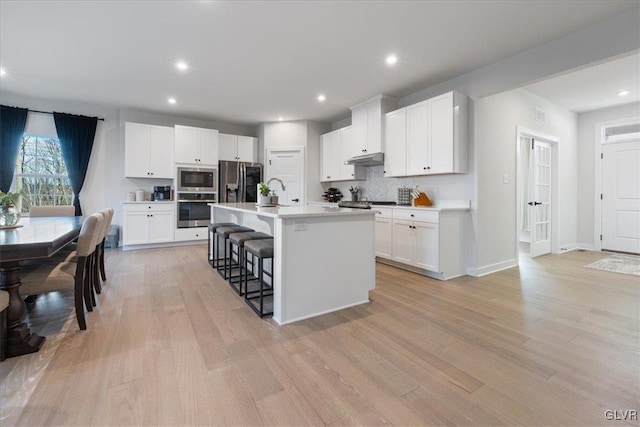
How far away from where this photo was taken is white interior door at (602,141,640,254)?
16.2 ft

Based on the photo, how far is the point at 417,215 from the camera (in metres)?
3.69

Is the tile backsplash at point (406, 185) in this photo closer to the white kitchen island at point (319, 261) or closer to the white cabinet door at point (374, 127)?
the white cabinet door at point (374, 127)

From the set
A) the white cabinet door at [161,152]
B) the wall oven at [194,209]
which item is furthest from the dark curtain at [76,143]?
the wall oven at [194,209]

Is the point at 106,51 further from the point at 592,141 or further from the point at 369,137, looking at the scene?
the point at 592,141

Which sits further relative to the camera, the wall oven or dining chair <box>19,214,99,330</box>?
the wall oven

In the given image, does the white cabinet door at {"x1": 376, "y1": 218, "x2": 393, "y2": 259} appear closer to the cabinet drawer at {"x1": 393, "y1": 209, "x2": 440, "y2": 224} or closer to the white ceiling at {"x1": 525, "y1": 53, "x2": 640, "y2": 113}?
the cabinet drawer at {"x1": 393, "y1": 209, "x2": 440, "y2": 224}

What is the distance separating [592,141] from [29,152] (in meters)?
10.4

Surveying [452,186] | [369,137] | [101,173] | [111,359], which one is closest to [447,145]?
[452,186]

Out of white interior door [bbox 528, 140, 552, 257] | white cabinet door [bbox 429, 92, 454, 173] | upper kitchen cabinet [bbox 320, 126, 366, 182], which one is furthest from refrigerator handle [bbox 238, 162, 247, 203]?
white interior door [bbox 528, 140, 552, 257]

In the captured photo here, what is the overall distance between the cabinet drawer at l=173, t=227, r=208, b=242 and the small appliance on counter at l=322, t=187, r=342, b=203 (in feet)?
8.80

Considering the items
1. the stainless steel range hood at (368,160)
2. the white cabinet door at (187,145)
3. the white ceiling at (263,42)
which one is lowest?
the stainless steel range hood at (368,160)

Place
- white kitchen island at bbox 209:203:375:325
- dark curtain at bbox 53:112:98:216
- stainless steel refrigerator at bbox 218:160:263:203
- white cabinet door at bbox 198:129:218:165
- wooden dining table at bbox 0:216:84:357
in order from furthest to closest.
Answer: stainless steel refrigerator at bbox 218:160:263:203 < white cabinet door at bbox 198:129:218:165 < dark curtain at bbox 53:112:98:216 < white kitchen island at bbox 209:203:375:325 < wooden dining table at bbox 0:216:84:357

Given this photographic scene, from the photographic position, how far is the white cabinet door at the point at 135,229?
16.8 ft

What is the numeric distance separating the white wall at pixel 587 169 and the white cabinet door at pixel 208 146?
7.40 metres
